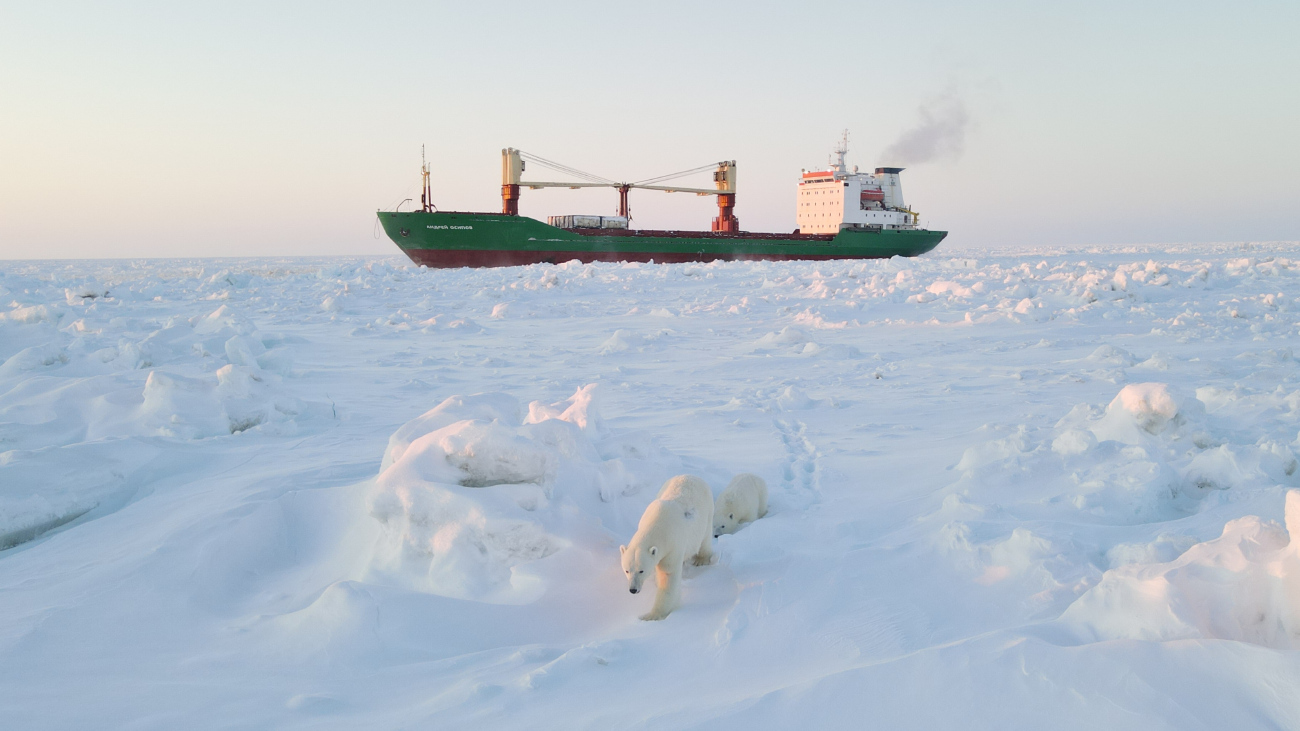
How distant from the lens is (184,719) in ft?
5.74

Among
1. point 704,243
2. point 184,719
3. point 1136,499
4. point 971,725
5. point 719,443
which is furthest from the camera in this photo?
point 704,243

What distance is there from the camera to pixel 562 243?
28547mm

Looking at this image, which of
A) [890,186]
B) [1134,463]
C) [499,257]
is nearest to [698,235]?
[499,257]

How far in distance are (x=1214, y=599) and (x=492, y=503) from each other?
7.28 feet

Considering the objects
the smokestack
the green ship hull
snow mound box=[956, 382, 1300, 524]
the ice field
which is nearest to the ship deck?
the green ship hull

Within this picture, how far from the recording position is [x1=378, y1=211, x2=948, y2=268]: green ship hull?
2758cm

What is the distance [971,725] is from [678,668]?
2.45ft

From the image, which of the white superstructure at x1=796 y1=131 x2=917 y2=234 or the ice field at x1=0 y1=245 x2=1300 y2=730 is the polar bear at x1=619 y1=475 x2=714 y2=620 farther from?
the white superstructure at x1=796 y1=131 x2=917 y2=234

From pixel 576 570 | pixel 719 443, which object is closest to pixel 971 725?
pixel 576 570

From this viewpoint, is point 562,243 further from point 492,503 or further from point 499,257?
point 492,503

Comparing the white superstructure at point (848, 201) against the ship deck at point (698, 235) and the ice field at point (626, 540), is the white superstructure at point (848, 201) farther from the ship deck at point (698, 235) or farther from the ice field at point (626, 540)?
the ice field at point (626, 540)

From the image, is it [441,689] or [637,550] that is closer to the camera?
[441,689]

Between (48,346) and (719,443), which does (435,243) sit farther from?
(719,443)

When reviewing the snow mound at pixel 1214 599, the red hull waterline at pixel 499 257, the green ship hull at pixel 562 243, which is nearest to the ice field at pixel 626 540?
the snow mound at pixel 1214 599
